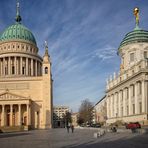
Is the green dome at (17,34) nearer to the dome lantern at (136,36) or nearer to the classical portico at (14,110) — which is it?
the classical portico at (14,110)


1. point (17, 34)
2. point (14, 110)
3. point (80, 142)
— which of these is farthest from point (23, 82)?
point (80, 142)

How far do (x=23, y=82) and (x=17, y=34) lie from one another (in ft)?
75.1

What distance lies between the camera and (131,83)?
67250 mm

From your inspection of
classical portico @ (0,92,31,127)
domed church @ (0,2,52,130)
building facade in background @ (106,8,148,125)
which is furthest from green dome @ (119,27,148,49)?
classical portico @ (0,92,31,127)

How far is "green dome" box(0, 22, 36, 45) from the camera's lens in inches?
4405

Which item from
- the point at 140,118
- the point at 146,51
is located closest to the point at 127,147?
the point at 140,118

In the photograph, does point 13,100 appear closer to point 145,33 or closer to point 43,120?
point 43,120

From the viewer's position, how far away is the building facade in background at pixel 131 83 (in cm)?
6034

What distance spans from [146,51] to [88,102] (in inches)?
2200

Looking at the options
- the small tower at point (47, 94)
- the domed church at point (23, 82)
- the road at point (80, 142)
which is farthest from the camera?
the small tower at point (47, 94)

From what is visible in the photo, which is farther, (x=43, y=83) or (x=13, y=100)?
(x=43, y=83)

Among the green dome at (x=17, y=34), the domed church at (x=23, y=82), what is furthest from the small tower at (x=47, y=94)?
the green dome at (x=17, y=34)

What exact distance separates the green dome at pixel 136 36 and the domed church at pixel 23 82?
30.0 metres

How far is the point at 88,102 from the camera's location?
419 feet
